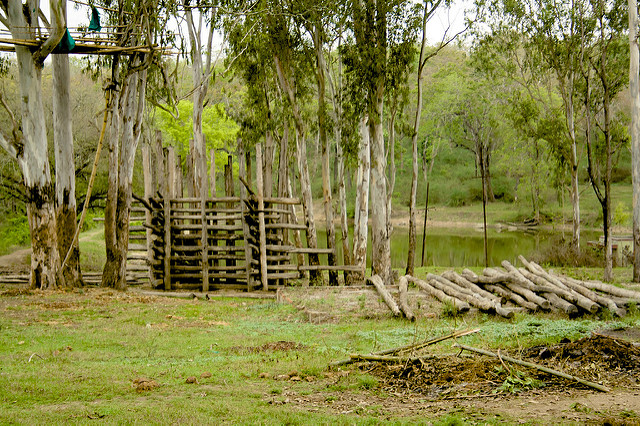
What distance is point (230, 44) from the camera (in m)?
20.2

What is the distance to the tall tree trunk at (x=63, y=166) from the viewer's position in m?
13.0

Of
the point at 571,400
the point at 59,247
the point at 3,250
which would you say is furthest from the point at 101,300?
the point at 3,250

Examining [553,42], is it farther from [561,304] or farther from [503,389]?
[503,389]

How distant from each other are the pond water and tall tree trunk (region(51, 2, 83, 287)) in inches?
561

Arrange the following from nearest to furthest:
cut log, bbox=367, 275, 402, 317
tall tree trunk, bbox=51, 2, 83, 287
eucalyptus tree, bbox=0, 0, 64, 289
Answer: cut log, bbox=367, 275, 402, 317 → eucalyptus tree, bbox=0, 0, 64, 289 → tall tree trunk, bbox=51, 2, 83, 287

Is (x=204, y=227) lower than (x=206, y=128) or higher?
lower

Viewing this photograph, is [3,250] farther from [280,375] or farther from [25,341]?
[280,375]

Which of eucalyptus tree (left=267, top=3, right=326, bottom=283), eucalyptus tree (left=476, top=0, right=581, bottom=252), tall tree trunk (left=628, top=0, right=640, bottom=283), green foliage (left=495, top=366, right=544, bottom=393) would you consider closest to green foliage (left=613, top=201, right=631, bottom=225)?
eucalyptus tree (left=476, top=0, right=581, bottom=252)

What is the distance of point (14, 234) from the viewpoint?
24.7 metres

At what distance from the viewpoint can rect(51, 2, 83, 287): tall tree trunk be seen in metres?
13.0

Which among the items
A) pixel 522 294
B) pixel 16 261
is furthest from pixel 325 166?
pixel 16 261

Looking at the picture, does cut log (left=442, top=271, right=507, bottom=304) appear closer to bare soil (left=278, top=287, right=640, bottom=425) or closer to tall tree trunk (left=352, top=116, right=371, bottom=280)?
bare soil (left=278, top=287, right=640, bottom=425)

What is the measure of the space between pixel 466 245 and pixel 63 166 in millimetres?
23492

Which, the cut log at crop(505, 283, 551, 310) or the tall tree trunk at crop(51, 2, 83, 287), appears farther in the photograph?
the tall tree trunk at crop(51, 2, 83, 287)
